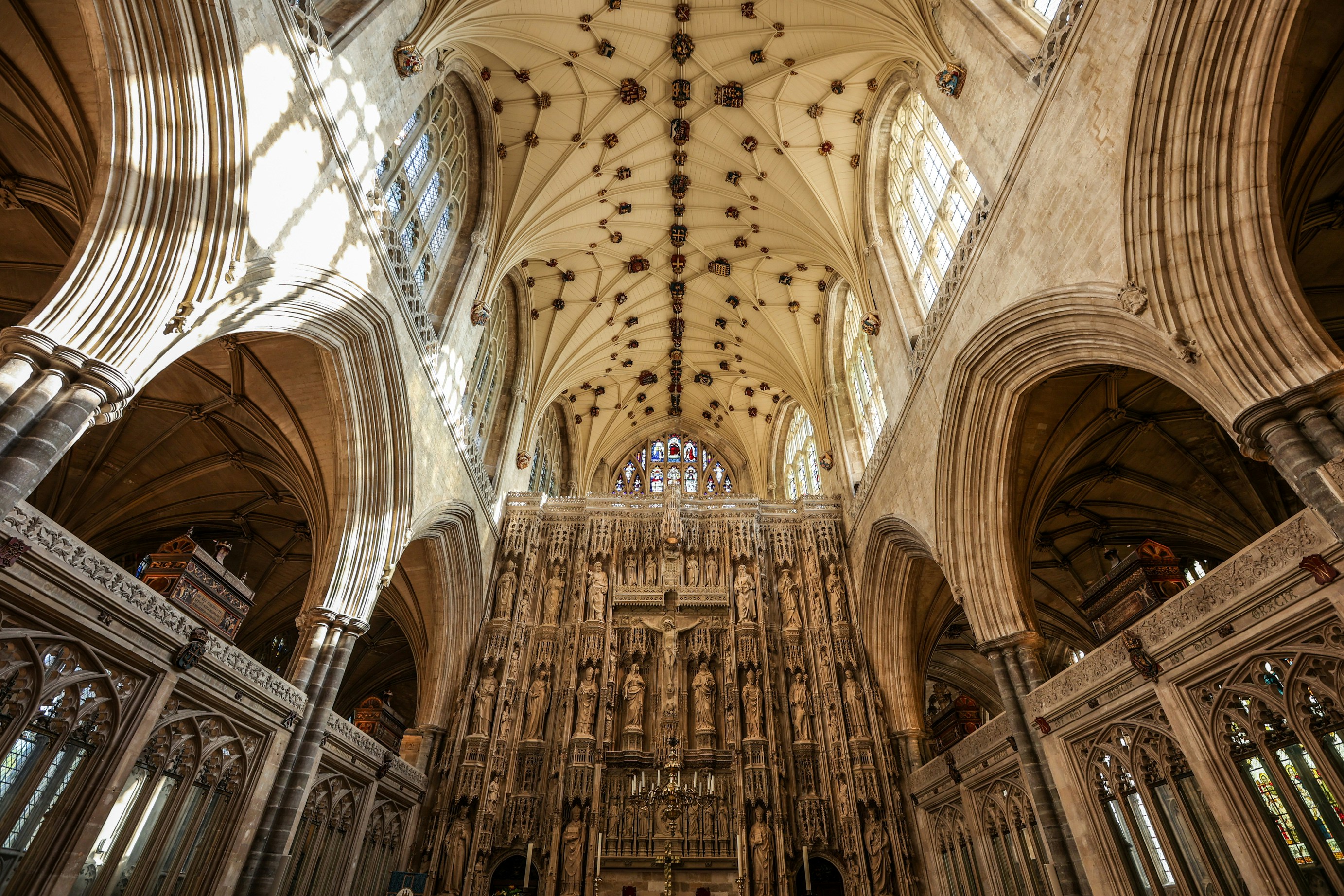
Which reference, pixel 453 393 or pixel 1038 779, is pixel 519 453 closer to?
pixel 453 393

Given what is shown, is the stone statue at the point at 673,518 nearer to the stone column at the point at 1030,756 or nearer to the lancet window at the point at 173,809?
the stone column at the point at 1030,756

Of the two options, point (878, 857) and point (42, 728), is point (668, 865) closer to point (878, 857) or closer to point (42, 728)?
point (878, 857)

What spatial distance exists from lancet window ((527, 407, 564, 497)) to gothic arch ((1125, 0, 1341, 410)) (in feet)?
55.1

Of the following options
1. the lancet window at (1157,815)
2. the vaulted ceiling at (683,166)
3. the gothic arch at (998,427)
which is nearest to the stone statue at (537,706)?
the vaulted ceiling at (683,166)

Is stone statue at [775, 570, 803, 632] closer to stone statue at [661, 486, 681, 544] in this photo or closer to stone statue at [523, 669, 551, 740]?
stone statue at [661, 486, 681, 544]

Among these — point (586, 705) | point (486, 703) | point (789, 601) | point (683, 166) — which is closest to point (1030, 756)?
point (789, 601)

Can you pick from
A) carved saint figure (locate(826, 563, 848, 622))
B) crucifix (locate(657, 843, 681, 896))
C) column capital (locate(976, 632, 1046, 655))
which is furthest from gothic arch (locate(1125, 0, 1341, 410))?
crucifix (locate(657, 843, 681, 896))

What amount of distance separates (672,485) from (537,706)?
23.1ft

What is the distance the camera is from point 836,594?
55.1 feet

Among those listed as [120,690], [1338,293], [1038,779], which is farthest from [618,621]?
[1338,293]

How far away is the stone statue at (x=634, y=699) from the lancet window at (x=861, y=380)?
759 cm

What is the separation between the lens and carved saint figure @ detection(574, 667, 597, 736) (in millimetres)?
14852

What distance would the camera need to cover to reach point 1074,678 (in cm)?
898

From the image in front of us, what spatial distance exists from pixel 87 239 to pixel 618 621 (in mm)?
12606
